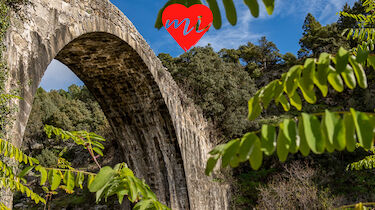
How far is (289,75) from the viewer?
3.81 ft

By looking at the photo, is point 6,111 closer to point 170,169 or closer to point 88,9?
point 88,9

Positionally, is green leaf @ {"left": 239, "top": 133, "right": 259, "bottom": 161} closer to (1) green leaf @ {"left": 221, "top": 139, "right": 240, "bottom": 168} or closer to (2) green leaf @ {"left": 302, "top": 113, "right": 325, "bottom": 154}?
(1) green leaf @ {"left": 221, "top": 139, "right": 240, "bottom": 168}

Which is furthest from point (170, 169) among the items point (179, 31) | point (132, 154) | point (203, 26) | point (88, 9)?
point (203, 26)

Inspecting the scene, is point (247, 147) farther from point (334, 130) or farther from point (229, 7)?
point (229, 7)

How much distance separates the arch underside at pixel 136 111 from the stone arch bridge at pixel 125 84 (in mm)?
23

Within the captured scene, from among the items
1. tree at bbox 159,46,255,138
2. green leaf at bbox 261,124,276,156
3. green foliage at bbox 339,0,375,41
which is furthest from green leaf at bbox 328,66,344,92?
tree at bbox 159,46,255,138

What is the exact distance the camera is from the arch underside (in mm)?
7824

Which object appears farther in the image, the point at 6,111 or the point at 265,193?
the point at 265,193

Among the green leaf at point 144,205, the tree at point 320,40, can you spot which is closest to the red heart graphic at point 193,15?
the green leaf at point 144,205

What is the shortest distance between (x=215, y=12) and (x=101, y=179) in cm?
77

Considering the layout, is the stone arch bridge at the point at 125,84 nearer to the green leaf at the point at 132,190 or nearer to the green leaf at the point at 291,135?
the green leaf at the point at 132,190

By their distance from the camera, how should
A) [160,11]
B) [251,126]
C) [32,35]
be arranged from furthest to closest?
[251,126] → [32,35] → [160,11]

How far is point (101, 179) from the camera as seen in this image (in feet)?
4.17

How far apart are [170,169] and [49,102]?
65.3 feet
